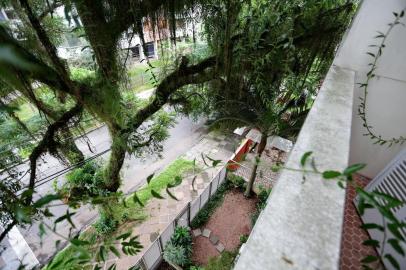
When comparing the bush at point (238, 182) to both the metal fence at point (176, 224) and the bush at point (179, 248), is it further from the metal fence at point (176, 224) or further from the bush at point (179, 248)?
the bush at point (179, 248)

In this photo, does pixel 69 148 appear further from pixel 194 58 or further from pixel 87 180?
pixel 194 58

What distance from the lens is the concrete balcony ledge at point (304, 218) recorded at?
0.59 m

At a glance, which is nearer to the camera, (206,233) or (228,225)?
(206,233)

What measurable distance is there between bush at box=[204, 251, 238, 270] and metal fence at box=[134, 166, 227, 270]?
2.68 feet

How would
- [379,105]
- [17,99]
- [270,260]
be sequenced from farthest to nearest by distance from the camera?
[17,99], [379,105], [270,260]

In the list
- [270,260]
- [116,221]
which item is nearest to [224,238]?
[116,221]

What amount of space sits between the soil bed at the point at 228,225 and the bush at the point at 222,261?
127 millimetres

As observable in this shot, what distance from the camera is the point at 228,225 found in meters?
4.63

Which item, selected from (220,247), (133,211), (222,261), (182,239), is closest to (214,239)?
(220,247)

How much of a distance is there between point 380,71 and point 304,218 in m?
1.68

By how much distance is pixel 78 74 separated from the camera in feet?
10.5

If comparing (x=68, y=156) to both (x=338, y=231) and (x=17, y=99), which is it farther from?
(x=338, y=231)

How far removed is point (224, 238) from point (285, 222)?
411 centimetres

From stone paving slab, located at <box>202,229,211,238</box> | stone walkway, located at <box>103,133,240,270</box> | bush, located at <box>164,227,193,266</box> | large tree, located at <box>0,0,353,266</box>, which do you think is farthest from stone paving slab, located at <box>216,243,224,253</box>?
large tree, located at <box>0,0,353,266</box>
